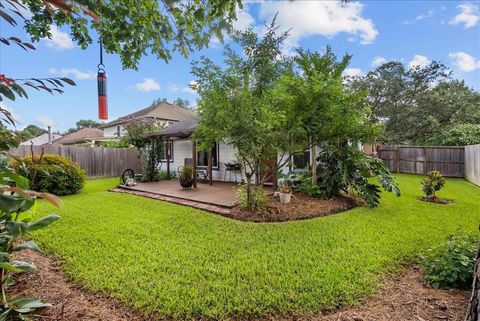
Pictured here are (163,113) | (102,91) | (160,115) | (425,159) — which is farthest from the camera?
(163,113)

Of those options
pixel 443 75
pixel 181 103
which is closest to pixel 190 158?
pixel 443 75

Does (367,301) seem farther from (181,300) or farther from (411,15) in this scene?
(411,15)

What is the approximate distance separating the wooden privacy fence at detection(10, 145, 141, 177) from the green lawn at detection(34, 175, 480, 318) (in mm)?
7955

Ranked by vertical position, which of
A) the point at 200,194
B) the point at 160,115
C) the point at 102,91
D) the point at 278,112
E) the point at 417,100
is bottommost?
the point at 200,194

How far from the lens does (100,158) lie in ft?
47.5

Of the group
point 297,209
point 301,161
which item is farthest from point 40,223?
point 301,161

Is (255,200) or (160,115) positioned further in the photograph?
(160,115)

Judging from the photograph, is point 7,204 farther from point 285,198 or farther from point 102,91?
point 285,198

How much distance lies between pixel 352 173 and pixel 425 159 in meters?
8.86

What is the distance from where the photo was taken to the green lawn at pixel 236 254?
2.75m

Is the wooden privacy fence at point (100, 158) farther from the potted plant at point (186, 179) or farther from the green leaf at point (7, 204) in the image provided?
the green leaf at point (7, 204)

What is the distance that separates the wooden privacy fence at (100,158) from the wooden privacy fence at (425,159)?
14719 millimetres

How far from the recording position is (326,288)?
2.92 metres

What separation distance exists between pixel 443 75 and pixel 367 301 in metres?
21.7
